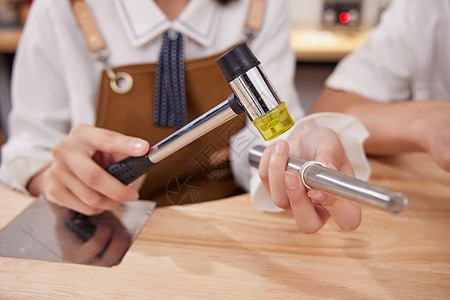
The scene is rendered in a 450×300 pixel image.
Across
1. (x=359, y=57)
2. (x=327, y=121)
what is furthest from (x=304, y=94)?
(x=327, y=121)

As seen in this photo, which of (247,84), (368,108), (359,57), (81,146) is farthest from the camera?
(359,57)

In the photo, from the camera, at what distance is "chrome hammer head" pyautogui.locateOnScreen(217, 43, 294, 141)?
0.32 meters

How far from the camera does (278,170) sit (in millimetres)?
387

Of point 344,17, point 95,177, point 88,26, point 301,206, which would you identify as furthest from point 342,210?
point 344,17

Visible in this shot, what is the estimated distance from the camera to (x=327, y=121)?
1.72 feet

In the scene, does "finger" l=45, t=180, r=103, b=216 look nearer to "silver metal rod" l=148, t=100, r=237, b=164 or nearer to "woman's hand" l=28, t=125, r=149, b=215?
"woman's hand" l=28, t=125, r=149, b=215

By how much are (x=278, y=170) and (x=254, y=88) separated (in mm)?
101

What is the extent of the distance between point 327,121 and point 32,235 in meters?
0.42

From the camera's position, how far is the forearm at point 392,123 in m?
0.58

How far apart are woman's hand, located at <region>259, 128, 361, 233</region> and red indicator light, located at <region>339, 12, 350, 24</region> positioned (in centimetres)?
129

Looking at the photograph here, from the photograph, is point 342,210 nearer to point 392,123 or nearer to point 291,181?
point 291,181

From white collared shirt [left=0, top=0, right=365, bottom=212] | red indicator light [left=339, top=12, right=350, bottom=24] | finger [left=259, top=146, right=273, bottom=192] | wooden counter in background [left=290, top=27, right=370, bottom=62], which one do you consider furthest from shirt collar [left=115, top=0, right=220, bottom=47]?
red indicator light [left=339, top=12, right=350, bottom=24]

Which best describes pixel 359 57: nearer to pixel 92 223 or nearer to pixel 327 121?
pixel 327 121

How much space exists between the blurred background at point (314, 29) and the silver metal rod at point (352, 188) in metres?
1.15
